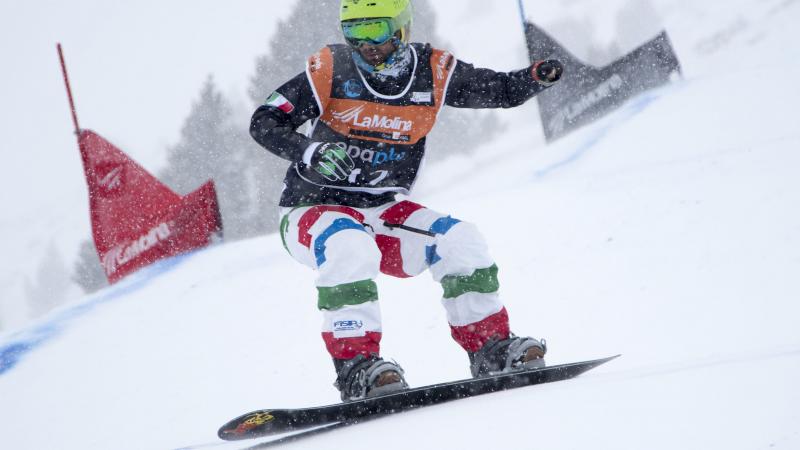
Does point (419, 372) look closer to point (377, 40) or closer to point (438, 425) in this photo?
point (377, 40)

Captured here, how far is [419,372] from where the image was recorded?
18.7 feet

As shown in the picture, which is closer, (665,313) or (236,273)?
(665,313)

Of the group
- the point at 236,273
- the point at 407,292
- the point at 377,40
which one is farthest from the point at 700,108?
the point at 377,40

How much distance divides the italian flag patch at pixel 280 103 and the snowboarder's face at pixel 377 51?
44cm

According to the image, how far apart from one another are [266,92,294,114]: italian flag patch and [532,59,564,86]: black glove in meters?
1.27

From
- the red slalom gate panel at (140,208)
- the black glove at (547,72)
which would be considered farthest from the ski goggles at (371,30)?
the red slalom gate panel at (140,208)

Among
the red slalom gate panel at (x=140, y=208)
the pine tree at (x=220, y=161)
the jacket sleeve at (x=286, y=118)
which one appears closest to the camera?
the jacket sleeve at (x=286, y=118)

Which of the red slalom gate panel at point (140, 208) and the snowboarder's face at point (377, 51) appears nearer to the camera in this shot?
the snowboarder's face at point (377, 51)

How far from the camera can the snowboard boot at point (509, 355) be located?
136 inches

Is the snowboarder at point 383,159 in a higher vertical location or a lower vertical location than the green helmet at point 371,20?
lower

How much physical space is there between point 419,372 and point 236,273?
3911mm

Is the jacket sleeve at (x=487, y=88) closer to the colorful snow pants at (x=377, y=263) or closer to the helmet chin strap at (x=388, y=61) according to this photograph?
the helmet chin strap at (x=388, y=61)

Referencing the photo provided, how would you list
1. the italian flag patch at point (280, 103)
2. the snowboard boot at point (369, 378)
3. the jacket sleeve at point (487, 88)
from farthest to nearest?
1. the jacket sleeve at point (487, 88)
2. the italian flag patch at point (280, 103)
3. the snowboard boot at point (369, 378)

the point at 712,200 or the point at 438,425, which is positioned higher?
the point at 712,200
